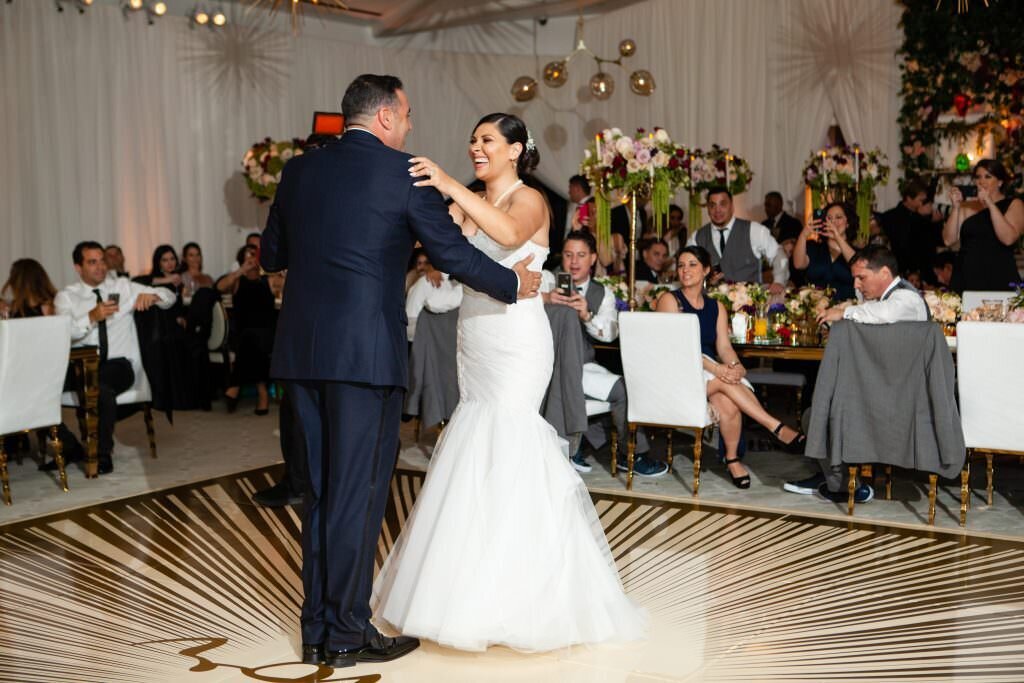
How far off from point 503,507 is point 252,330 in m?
5.61

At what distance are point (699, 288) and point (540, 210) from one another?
261 centimetres

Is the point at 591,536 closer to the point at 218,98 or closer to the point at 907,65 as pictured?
the point at 907,65

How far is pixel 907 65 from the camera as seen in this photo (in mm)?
9906

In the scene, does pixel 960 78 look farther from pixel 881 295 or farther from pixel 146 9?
pixel 146 9

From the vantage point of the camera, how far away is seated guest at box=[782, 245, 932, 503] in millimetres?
5051

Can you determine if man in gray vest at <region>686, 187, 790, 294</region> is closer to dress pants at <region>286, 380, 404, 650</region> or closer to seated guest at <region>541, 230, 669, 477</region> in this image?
seated guest at <region>541, 230, 669, 477</region>

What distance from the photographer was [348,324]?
2998 mm

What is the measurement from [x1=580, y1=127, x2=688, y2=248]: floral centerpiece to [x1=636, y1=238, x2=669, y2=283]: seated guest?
74.0 inches

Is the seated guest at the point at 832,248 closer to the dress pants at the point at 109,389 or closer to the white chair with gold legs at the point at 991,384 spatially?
the white chair with gold legs at the point at 991,384

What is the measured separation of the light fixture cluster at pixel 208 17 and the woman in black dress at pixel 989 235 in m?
6.60

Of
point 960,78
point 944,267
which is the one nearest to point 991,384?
point 944,267

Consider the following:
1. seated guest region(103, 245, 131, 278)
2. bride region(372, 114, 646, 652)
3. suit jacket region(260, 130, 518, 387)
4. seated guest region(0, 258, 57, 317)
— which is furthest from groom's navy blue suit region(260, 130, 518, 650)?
seated guest region(103, 245, 131, 278)

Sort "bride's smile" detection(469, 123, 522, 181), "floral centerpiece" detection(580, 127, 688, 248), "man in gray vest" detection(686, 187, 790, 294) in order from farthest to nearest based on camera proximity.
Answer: "man in gray vest" detection(686, 187, 790, 294) → "floral centerpiece" detection(580, 127, 688, 248) → "bride's smile" detection(469, 123, 522, 181)

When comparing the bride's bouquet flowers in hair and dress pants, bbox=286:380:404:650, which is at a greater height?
the bride's bouquet flowers in hair
